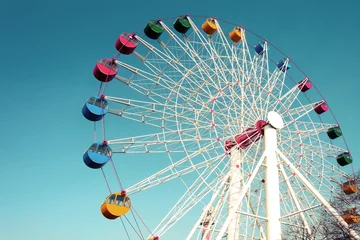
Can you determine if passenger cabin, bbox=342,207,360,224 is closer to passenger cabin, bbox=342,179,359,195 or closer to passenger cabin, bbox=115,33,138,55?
passenger cabin, bbox=342,179,359,195

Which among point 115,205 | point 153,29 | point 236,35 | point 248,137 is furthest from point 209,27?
point 115,205

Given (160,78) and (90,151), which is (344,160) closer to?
(160,78)

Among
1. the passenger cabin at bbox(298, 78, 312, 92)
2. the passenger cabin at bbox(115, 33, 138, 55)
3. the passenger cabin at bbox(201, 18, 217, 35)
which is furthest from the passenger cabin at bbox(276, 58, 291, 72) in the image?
the passenger cabin at bbox(115, 33, 138, 55)

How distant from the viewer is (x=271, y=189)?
15586 mm

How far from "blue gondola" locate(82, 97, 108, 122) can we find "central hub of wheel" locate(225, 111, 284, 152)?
22.0 ft

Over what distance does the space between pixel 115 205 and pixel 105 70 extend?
21.9 feet

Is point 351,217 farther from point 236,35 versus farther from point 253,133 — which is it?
point 236,35

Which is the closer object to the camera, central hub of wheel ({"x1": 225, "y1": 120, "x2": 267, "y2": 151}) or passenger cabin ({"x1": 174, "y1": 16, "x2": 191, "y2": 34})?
central hub of wheel ({"x1": 225, "y1": 120, "x2": 267, "y2": 151})

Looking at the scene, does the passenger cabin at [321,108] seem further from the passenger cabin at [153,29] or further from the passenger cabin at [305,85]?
the passenger cabin at [153,29]

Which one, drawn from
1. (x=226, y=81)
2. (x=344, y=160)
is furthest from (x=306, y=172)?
(x=226, y=81)

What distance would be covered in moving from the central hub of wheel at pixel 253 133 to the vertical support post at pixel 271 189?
423mm

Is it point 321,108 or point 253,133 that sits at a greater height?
point 321,108

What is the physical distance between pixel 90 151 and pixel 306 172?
42.8 ft

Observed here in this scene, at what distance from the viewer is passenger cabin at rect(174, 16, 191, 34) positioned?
19.2m
